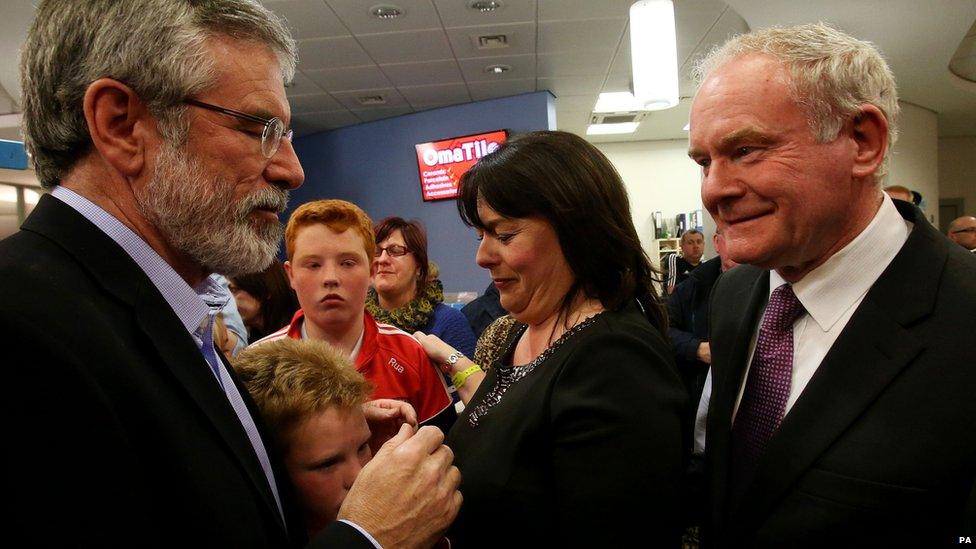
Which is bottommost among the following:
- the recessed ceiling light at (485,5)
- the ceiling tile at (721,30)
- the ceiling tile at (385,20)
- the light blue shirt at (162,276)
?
the light blue shirt at (162,276)

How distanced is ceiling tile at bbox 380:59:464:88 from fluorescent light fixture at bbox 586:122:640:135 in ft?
11.0

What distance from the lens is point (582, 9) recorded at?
4844 mm

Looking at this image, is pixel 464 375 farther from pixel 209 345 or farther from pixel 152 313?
pixel 152 313

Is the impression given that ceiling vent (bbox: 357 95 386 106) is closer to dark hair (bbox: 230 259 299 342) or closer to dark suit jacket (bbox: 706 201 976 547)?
dark hair (bbox: 230 259 299 342)

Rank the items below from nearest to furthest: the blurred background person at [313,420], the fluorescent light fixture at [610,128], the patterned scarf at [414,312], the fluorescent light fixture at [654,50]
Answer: the blurred background person at [313,420]
the patterned scarf at [414,312]
the fluorescent light fixture at [654,50]
the fluorescent light fixture at [610,128]

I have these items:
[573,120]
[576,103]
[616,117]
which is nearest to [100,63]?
[576,103]

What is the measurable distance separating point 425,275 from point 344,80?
4236 millimetres

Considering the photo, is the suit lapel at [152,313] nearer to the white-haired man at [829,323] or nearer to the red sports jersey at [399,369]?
the white-haired man at [829,323]

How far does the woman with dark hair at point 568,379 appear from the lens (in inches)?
38.3

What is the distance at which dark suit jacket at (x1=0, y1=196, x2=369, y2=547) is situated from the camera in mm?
584

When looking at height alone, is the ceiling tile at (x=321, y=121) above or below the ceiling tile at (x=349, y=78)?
below

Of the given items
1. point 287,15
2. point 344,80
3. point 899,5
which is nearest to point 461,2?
point 287,15

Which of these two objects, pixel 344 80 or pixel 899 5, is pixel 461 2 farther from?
pixel 899 5

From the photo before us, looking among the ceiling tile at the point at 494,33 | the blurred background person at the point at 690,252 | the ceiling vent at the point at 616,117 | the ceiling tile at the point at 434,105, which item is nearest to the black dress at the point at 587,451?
the ceiling tile at the point at 494,33
